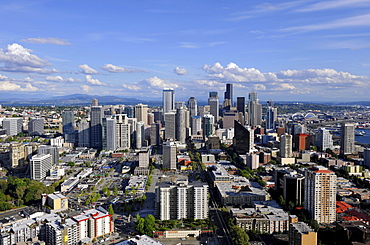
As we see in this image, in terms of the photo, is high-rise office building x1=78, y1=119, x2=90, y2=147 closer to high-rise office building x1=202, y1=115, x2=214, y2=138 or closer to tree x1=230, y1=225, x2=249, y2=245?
high-rise office building x1=202, y1=115, x2=214, y2=138

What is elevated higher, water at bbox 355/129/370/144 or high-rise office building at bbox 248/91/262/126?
high-rise office building at bbox 248/91/262/126

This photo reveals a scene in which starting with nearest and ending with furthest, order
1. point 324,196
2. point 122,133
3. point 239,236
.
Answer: point 239,236 → point 324,196 → point 122,133

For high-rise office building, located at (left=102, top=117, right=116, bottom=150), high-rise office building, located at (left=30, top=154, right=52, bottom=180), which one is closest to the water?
high-rise office building, located at (left=102, top=117, right=116, bottom=150)

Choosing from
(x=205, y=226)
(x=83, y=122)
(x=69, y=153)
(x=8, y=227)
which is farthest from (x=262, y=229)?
(x=83, y=122)

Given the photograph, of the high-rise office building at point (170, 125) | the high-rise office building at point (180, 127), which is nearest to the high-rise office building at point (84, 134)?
the high-rise office building at point (170, 125)

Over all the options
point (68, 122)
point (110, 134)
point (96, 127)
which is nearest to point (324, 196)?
point (110, 134)

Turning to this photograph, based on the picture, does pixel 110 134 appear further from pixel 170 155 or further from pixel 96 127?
pixel 170 155

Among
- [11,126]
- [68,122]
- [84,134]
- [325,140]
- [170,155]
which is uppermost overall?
[68,122]
